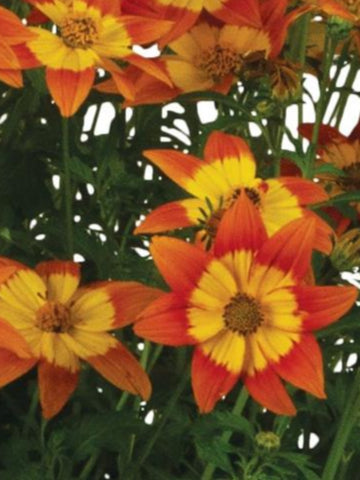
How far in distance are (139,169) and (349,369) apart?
23cm

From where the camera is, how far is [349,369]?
44.1 inches

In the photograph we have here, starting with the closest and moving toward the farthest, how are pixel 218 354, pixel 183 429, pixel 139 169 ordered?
pixel 218 354
pixel 183 429
pixel 139 169

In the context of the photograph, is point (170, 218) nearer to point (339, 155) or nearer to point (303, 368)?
point (303, 368)

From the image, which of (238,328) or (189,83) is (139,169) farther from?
(238,328)

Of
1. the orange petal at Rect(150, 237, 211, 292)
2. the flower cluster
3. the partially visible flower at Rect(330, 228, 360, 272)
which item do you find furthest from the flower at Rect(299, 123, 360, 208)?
the orange petal at Rect(150, 237, 211, 292)

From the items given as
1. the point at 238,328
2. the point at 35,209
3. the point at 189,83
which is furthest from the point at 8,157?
the point at 238,328

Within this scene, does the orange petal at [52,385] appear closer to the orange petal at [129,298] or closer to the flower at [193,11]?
the orange petal at [129,298]

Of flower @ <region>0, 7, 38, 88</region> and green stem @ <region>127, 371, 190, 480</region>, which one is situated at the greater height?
flower @ <region>0, 7, 38, 88</region>

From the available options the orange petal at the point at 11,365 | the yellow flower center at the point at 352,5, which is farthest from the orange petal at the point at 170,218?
the yellow flower center at the point at 352,5

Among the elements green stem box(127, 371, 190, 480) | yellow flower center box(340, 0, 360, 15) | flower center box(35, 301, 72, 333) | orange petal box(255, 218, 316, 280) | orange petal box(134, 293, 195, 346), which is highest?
yellow flower center box(340, 0, 360, 15)

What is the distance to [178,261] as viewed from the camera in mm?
779

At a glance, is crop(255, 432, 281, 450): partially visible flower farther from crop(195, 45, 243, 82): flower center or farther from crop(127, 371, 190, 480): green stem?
crop(195, 45, 243, 82): flower center

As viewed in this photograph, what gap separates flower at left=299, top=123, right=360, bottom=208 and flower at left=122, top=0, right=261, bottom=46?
12 cm

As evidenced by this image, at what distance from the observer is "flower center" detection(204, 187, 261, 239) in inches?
32.1
